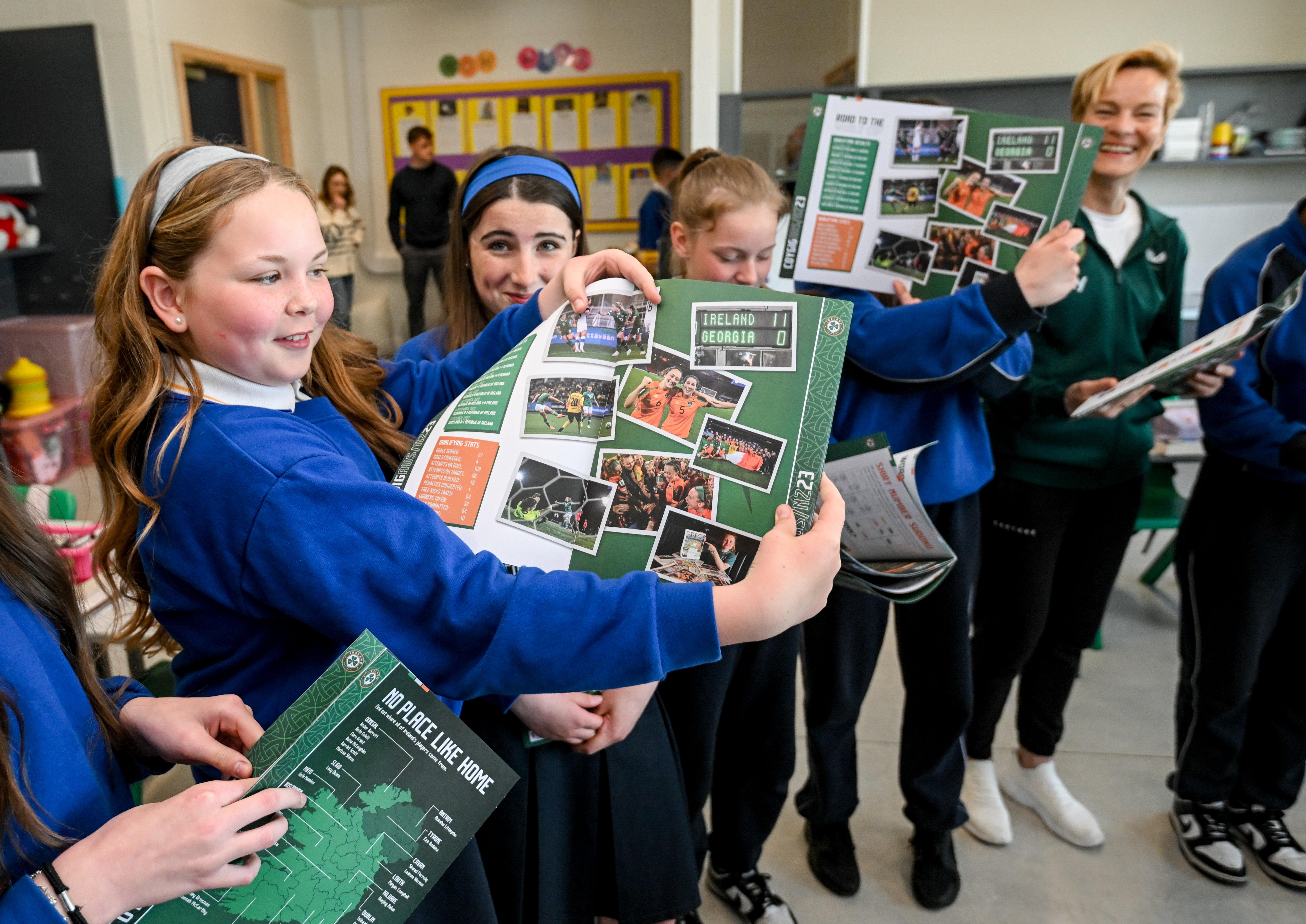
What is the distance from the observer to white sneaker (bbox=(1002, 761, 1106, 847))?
1877 millimetres

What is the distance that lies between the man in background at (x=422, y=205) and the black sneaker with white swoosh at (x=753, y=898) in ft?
17.7

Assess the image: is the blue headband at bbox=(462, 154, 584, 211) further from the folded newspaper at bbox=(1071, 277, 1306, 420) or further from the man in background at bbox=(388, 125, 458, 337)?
the man in background at bbox=(388, 125, 458, 337)

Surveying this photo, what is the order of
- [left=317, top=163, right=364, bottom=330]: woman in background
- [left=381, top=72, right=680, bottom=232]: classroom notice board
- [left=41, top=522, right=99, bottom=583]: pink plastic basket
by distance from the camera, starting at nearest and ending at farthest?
[left=41, top=522, right=99, bottom=583]: pink plastic basket
[left=317, top=163, right=364, bottom=330]: woman in background
[left=381, top=72, right=680, bottom=232]: classroom notice board

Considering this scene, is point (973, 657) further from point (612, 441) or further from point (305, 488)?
point (305, 488)

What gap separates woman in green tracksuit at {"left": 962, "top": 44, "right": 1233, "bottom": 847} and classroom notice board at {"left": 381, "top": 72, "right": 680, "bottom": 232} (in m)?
4.99

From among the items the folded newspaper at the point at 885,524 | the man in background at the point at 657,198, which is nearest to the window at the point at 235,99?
the man in background at the point at 657,198

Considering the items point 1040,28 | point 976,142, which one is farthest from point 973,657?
point 1040,28

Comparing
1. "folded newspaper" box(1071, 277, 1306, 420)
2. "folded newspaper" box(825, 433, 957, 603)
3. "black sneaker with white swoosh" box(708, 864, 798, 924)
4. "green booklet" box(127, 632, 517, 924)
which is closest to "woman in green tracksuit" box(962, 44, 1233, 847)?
"folded newspaper" box(1071, 277, 1306, 420)

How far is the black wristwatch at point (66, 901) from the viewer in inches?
21.9

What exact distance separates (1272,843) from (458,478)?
192cm

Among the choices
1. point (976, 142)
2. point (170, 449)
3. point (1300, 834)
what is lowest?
point (1300, 834)

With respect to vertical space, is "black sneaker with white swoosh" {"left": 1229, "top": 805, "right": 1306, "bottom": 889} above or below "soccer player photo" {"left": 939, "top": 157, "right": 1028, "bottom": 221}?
→ below

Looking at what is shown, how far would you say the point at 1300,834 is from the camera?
1886 millimetres

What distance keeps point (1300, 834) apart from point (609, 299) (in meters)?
2.01
